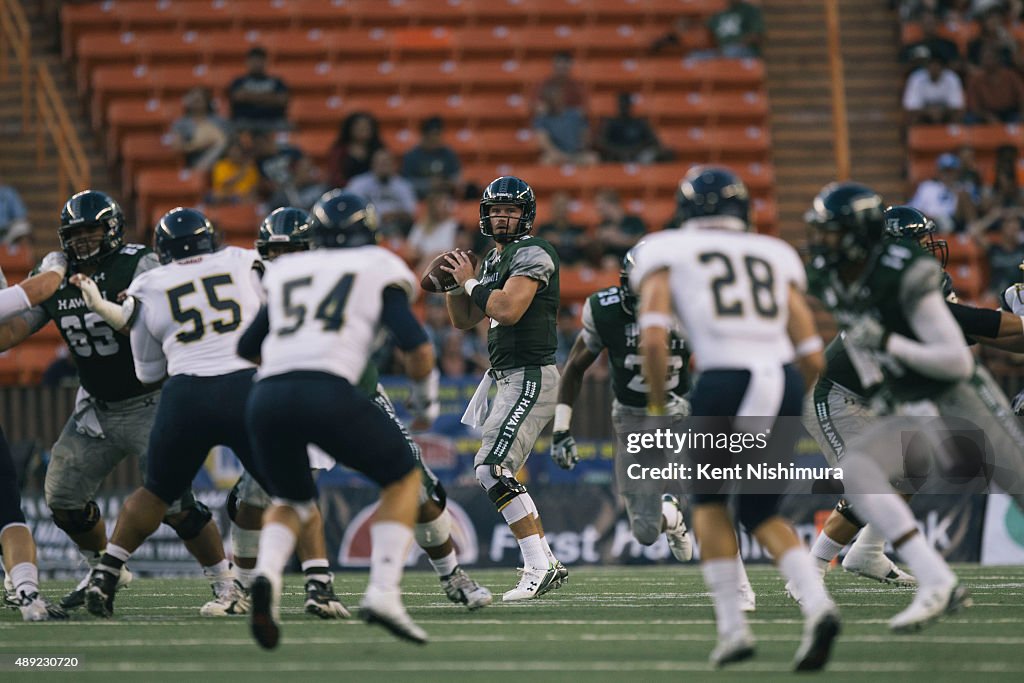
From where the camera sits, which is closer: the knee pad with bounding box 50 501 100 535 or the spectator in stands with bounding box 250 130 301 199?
the knee pad with bounding box 50 501 100 535

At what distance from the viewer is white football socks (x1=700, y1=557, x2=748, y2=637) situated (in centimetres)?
528

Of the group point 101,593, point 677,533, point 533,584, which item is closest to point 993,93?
point 677,533

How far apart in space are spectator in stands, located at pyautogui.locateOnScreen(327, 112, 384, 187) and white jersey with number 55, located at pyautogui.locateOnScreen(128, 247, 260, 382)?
26.6 feet

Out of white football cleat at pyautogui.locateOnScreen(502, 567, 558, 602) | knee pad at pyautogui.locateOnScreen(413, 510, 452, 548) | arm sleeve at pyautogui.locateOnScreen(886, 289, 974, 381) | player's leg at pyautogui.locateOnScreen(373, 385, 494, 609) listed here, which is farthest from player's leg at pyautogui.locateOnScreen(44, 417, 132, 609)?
arm sleeve at pyautogui.locateOnScreen(886, 289, 974, 381)

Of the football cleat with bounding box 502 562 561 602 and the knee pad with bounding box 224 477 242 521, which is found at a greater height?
the knee pad with bounding box 224 477 242 521

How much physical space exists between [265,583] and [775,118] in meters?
13.2

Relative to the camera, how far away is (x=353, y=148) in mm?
15438

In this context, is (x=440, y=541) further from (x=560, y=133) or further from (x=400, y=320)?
(x=560, y=133)

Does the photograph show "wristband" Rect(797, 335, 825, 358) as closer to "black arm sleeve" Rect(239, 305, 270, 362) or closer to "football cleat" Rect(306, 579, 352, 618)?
"black arm sleeve" Rect(239, 305, 270, 362)

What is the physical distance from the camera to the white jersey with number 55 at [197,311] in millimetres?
6992

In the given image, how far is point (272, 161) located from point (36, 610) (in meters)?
8.72

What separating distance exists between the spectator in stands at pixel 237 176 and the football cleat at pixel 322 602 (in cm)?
892

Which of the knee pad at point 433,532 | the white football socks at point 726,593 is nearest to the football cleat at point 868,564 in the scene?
the knee pad at point 433,532

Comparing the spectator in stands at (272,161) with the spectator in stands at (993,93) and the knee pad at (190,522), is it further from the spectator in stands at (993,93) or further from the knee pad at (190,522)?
the knee pad at (190,522)
